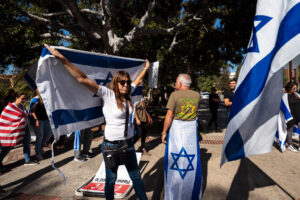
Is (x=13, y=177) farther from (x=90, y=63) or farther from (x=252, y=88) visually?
(x=252, y=88)

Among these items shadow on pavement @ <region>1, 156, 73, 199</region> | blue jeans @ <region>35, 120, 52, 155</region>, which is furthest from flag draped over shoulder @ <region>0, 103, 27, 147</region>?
shadow on pavement @ <region>1, 156, 73, 199</region>

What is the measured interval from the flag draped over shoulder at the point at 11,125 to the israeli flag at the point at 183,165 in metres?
3.78

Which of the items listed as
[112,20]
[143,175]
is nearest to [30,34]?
[112,20]

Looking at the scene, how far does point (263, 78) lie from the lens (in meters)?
1.56

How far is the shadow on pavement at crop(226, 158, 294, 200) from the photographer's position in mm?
2942

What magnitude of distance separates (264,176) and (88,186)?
11.2ft

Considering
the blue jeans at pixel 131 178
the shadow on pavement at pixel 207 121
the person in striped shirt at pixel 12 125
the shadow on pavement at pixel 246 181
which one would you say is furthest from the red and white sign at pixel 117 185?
the shadow on pavement at pixel 207 121

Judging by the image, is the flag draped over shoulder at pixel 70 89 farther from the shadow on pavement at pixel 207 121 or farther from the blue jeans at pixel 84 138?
the shadow on pavement at pixel 207 121

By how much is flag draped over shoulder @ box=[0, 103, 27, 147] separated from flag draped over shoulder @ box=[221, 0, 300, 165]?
183 inches

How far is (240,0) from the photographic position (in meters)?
6.73

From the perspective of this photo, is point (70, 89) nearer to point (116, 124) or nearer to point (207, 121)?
point (116, 124)

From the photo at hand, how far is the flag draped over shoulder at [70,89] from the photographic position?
6.55 ft

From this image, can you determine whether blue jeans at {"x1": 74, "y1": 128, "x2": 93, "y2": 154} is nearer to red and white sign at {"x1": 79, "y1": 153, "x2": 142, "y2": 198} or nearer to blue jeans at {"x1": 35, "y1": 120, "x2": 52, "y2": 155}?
blue jeans at {"x1": 35, "y1": 120, "x2": 52, "y2": 155}

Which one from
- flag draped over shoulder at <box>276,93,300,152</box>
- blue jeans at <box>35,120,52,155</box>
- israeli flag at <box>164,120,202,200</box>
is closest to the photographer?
israeli flag at <box>164,120,202,200</box>
